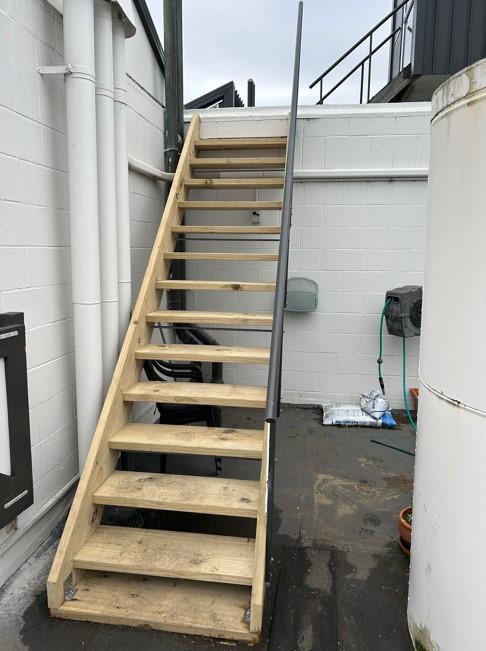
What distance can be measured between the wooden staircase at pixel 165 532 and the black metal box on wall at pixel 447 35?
385 centimetres

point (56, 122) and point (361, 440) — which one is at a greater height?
point (56, 122)

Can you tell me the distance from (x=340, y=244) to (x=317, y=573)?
2.88m

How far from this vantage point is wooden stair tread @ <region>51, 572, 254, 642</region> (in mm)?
1894

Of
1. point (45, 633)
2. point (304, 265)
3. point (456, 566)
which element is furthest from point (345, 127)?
point (45, 633)

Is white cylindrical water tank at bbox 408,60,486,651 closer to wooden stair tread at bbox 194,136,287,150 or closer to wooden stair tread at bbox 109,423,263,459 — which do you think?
wooden stair tread at bbox 109,423,263,459

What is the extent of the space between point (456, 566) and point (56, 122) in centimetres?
259

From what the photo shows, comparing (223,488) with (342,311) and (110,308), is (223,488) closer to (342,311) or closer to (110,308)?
(110,308)

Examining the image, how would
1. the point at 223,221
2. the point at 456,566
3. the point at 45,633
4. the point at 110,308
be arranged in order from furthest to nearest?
1. the point at 223,221
2. the point at 110,308
3. the point at 45,633
4. the point at 456,566

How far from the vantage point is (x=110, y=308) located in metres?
2.80

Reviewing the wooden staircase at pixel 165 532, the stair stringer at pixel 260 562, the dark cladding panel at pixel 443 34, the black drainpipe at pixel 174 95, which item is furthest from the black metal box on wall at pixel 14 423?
the dark cladding panel at pixel 443 34

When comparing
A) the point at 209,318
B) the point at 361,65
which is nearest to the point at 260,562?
the point at 209,318

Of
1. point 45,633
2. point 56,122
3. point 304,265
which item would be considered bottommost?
point 45,633

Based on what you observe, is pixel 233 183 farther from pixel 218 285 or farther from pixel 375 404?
pixel 375 404

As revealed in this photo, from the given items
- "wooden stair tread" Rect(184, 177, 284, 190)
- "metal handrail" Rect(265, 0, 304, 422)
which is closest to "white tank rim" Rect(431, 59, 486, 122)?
"metal handrail" Rect(265, 0, 304, 422)
